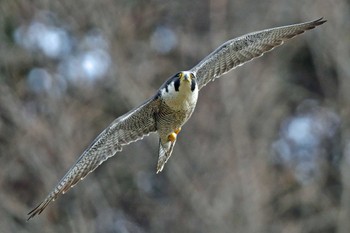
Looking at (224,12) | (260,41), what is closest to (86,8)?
(224,12)

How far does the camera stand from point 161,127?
31.8ft

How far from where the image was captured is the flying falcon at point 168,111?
9.38 metres

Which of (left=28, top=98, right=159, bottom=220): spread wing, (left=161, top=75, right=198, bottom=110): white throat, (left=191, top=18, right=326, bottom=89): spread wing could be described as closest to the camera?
(left=161, top=75, right=198, bottom=110): white throat

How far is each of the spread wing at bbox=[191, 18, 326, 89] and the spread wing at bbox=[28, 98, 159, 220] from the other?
0.56m

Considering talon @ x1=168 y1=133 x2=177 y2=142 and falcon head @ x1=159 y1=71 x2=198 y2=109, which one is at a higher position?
falcon head @ x1=159 y1=71 x2=198 y2=109

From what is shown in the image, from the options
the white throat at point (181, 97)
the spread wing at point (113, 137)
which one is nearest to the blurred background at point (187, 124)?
the spread wing at point (113, 137)

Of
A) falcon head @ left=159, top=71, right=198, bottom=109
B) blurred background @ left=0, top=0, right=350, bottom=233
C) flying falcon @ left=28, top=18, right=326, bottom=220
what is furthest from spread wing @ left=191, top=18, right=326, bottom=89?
blurred background @ left=0, top=0, right=350, bottom=233

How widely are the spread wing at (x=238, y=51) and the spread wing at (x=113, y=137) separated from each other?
1.85 feet

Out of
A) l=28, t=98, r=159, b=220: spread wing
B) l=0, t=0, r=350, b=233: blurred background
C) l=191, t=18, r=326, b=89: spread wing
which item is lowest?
l=28, t=98, r=159, b=220: spread wing

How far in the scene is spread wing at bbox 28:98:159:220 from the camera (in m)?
9.55

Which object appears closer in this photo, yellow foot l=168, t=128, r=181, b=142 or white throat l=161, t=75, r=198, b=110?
white throat l=161, t=75, r=198, b=110

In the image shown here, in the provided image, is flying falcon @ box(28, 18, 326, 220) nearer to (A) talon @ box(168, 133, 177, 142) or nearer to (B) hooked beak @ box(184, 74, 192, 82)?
(A) talon @ box(168, 133, 177, 142)

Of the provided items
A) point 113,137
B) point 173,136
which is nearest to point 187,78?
point 173,136

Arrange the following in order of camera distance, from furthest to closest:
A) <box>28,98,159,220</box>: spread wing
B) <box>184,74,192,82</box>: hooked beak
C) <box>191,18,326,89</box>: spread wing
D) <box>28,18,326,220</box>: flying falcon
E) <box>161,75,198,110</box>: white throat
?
<box>191,18,326,89</box>: spread wing < <box>28,98,159,220</box>: spread wing < <box>28,18,326,220</box>: flying falcon < <box>161,75,198,110</box>: white throat < <box>184,74,192,82</box>: hooked beak
